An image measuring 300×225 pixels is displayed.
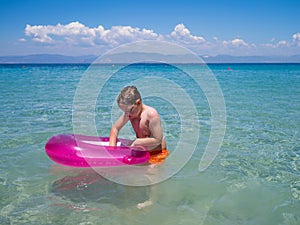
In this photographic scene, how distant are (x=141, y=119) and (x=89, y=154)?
80 centimetres

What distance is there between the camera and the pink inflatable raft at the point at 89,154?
12.1ft

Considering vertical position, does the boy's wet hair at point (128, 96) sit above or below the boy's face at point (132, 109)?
above

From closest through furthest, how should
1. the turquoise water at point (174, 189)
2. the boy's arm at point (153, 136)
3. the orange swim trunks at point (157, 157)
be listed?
the turquoise water at point (174, 189)
the boy's arm at point (153, 136)
the orange swim trunks at point (157, 157)

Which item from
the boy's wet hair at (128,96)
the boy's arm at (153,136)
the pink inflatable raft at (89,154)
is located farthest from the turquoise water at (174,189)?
the boy's wet hair at (128,96)

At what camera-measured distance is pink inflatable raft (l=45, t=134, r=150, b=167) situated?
145 inches

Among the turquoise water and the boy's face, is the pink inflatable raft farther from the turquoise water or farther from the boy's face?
the boy's face

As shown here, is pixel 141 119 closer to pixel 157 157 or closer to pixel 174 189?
pixel 157 157

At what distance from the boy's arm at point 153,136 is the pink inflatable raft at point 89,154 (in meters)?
0.10

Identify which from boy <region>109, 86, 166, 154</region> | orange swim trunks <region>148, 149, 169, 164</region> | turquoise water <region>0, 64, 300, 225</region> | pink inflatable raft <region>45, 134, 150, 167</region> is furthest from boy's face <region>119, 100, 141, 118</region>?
turquoise water <region>0, 64, 300, 225</region>

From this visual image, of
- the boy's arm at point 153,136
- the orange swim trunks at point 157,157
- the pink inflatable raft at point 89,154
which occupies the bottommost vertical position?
the orange swim trunks at point 157,157

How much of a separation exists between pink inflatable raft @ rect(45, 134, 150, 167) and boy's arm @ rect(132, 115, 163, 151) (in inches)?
4.0

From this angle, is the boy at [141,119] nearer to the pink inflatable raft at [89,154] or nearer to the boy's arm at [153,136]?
the boy's arm at [153,136]

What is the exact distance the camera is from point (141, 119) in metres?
3.88

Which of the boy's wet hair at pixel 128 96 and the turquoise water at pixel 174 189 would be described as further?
the boy's wet hair at pixel 128 96
